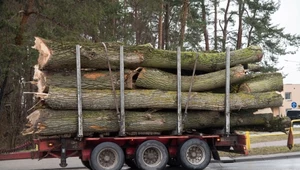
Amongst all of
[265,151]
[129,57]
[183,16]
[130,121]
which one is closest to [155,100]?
[130,121]

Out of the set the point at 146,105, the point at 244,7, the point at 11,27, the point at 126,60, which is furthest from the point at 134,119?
the point at 244,7

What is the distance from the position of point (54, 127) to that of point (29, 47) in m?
8.28

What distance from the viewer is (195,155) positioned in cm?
1193

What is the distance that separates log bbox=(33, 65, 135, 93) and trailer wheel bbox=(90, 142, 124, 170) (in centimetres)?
138

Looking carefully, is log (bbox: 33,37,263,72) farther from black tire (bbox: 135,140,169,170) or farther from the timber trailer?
black tire (bbox: 135,140,169,170)

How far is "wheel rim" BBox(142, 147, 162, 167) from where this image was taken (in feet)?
37.8

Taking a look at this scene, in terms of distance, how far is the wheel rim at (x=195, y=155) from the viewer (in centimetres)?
1185

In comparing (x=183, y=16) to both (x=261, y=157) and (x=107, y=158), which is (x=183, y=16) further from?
(x=107, y=158)

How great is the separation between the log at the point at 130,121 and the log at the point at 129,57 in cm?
111

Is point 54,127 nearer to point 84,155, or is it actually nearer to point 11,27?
point 84,155

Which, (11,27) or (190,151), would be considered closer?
(190,151)

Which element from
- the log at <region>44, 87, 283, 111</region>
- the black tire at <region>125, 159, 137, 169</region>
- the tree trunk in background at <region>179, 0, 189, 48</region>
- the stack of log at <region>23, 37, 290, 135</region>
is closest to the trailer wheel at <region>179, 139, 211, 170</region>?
the stack of log at <region>23, 37, 290, 135</region>


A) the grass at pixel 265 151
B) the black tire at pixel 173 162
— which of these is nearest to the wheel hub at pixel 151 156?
the black tire at pixel 173 162

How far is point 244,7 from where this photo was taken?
40.7m
